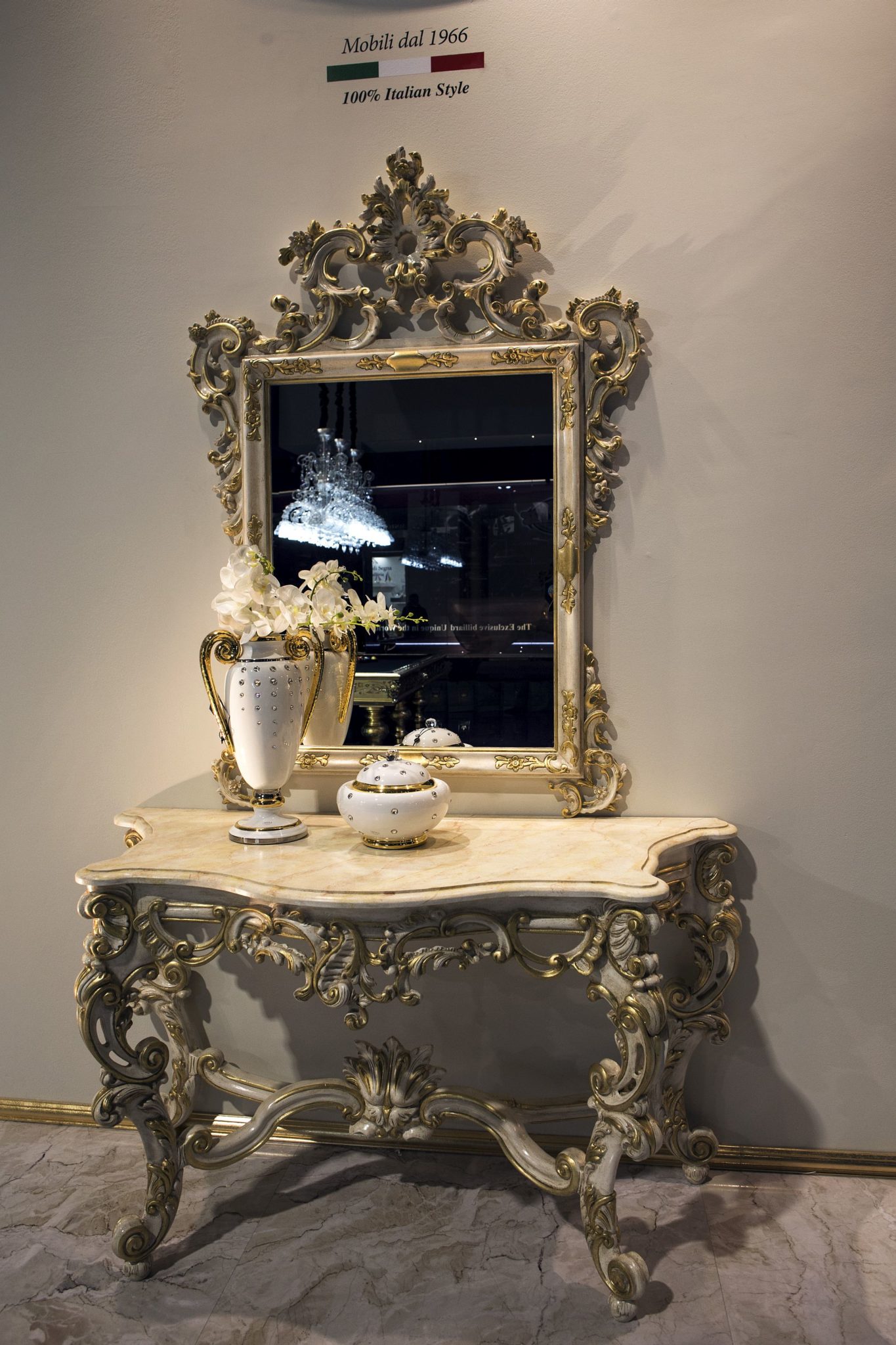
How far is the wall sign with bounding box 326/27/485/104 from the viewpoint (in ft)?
7.34

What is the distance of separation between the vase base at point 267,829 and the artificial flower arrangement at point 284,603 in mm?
404

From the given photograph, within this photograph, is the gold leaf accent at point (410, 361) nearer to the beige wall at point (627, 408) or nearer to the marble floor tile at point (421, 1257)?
the beige wall at point (627, 408)

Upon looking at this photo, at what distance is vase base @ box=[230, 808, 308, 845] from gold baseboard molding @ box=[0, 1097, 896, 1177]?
864 mm

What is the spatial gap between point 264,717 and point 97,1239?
1199 mm

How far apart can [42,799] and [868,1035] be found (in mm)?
2185

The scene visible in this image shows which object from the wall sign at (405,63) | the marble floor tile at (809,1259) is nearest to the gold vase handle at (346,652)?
the wall sign at (405,63)

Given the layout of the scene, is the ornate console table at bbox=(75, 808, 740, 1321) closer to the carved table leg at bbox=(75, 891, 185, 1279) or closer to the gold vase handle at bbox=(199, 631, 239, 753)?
the carved table leg at bbox=(75, 891, 185, 1279)

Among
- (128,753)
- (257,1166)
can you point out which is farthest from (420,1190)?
(128,753)

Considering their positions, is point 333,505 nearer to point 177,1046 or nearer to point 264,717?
point 264,717

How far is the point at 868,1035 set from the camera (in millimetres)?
2234

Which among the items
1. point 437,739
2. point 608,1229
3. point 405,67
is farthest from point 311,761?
point 405,67

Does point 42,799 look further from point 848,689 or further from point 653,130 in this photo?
point 653,130

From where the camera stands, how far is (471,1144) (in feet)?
7.76

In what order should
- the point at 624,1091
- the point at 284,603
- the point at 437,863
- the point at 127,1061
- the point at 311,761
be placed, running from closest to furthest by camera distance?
the point at 624,1091, the point at 437,863, the point at 127,1061, the point at 284,603, the point at 311,761
